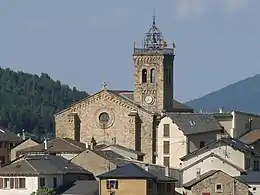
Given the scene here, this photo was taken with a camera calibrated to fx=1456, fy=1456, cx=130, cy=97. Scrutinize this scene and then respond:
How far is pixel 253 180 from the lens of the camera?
298ft

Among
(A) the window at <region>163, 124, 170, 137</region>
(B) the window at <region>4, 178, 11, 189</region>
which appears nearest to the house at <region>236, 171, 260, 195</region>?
(B) the window at <region>4, 178, 11, 189</region>

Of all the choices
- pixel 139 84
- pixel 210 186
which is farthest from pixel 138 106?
pixel 210 186

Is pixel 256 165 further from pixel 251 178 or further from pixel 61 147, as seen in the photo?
pixel 61 147

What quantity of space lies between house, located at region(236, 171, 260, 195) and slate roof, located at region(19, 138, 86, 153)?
16.4 m

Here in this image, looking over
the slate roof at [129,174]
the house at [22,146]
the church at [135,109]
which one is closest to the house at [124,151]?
the church at [135,109]

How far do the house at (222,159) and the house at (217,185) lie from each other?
4839mm

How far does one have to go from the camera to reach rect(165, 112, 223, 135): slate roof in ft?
359

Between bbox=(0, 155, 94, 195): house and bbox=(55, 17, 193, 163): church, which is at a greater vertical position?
bbox=(55, 17, 193, 163): church

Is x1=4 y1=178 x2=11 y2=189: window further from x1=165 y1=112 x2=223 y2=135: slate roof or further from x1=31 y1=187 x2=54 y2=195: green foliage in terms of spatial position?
x1=165 y1=112 x2=223 y2=135: slate roof

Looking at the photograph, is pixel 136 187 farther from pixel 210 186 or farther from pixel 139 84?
pixel 139 84

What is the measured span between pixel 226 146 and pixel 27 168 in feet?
52.6

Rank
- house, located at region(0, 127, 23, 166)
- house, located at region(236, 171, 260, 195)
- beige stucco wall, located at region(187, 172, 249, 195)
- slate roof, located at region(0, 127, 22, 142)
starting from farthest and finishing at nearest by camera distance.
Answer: slate roof, located at region(0, 127, 22, 142)
house, located at region(0, 127, 23, 166)
beige stucco wall, located at region(187, 172, 249, 195)
house, located at region(236, 171, 260, 195)

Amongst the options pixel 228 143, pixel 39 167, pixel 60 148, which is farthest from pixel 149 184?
pixel 60 148

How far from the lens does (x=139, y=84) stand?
116812 mm
